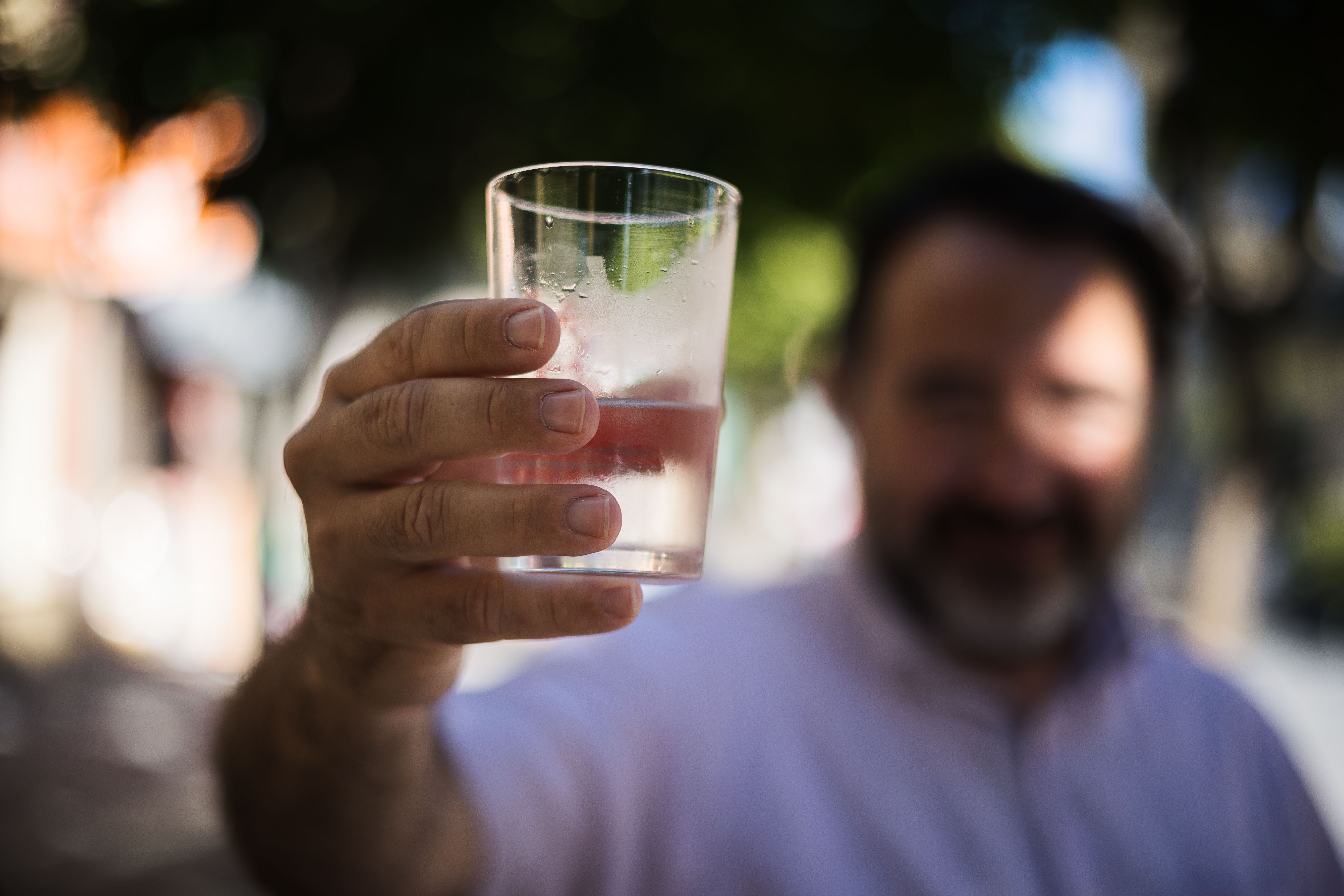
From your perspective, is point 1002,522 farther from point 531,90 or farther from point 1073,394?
point 531,90

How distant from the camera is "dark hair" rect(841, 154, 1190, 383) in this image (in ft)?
8.75

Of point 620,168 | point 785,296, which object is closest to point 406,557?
point 620,168

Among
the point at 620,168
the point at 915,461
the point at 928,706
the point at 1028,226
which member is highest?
the point at 1028,226

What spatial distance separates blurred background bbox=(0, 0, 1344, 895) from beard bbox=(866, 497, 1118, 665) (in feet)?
3.20

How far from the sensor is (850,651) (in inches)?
102

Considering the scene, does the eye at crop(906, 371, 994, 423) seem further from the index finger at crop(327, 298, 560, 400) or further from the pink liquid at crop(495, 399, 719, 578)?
the index finger at crop(327, 298, 560, 400)

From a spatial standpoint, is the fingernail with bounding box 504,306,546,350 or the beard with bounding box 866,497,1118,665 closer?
the fingernail with bounding box 504,306,546,350

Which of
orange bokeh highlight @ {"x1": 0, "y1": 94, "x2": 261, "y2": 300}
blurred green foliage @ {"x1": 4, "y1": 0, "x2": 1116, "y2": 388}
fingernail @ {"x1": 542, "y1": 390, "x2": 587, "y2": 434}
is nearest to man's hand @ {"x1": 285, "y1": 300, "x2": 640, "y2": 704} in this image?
fingernail @ {"x1": 542, "y1": 390, "x2": 587, "y2": 434}

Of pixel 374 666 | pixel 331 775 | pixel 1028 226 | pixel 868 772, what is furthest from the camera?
pixel 1028 226

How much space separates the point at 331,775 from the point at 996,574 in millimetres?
1770

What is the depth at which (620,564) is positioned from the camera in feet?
3.42

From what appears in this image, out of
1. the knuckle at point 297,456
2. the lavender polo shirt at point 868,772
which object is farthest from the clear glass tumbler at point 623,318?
the lavender polo shirt at point 868,772

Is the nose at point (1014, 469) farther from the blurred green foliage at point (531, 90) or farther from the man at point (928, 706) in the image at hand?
the blurred green foliage at point (531, 90)

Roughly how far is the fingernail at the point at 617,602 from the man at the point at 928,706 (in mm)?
535
